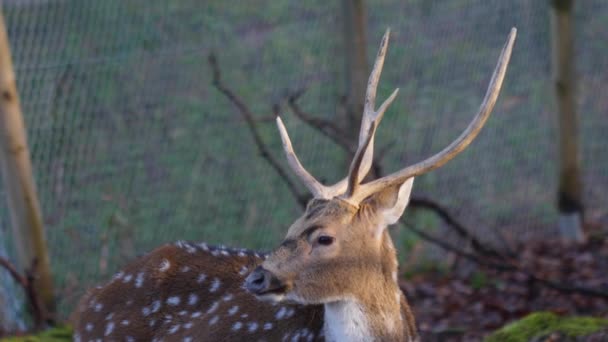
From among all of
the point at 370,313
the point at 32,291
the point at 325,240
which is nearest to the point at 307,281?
the point at 325,240

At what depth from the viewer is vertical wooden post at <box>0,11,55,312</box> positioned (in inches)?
265

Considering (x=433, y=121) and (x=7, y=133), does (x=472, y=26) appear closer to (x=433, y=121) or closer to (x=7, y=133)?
(x=433, y=121)

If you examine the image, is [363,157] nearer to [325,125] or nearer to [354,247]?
[354,247]

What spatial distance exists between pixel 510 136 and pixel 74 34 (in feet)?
13.5

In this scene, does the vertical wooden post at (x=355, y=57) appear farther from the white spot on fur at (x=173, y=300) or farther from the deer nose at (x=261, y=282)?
the deer nose at (x=261, y=282)

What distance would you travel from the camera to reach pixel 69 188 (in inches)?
299

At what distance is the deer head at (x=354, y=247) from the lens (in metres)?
4.41

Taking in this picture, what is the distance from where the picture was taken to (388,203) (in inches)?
184

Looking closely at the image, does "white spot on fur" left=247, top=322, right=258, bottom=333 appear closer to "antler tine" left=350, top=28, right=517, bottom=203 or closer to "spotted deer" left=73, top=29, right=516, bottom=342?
"spotted deer" left=73, top=29, right=516, bottom=342

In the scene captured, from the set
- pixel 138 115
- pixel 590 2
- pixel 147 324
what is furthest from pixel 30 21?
pixel 590 2

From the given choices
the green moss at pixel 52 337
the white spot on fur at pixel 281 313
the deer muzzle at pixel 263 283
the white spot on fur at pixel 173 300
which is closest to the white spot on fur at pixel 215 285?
the white spot on fur at pixel 173 300

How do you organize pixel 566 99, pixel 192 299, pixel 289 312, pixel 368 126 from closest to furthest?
pixel 368 126 → pixel 289 312 → pixel 192 299 → pixel 566 99

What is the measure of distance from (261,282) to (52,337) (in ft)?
7.75

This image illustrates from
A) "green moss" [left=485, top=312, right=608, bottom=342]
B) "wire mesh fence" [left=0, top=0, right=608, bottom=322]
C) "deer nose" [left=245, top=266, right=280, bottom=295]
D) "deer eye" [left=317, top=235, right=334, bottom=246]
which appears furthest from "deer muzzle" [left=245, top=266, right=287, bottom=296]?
"wire mesh fence" [left=0, top=0, right=608, bottom=322]
